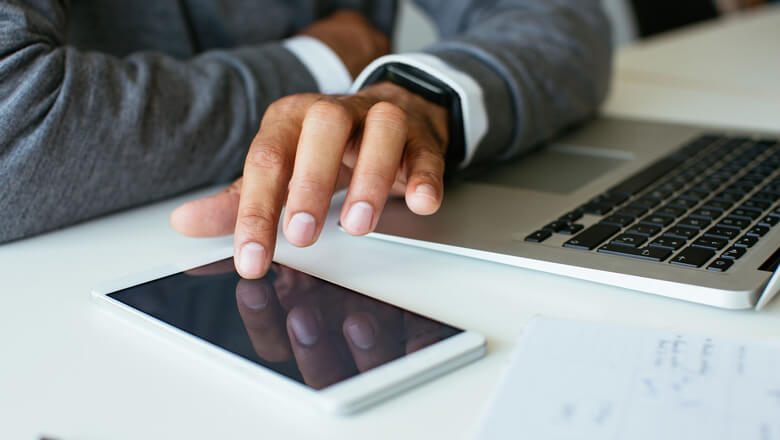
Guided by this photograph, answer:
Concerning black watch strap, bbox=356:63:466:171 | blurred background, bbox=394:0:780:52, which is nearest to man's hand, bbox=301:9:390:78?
black watch strap, bbox=356:63:466:171

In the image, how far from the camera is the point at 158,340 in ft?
1.32

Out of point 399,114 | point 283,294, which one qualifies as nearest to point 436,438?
point 283,294

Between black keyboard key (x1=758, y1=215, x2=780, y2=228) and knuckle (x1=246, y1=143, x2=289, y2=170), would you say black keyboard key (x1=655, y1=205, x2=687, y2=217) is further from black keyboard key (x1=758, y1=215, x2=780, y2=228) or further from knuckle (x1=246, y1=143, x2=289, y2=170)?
knuckle (x1=246, y1=143, x2=289, y2=170)

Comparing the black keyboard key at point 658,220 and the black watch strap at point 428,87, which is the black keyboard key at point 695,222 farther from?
the black watch strap at point 428,87

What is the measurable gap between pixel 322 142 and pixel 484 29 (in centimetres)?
44

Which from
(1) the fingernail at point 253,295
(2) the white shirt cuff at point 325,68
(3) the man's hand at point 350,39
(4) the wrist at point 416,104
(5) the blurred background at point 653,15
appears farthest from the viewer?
A: (5) the blurred background at point 653,15

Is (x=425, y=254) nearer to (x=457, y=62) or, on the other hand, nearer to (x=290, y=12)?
(x=457, y=62)

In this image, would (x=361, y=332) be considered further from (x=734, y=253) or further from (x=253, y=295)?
(x=734, y=253)

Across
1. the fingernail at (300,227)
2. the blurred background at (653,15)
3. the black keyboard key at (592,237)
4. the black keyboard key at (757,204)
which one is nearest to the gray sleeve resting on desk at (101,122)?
the fingernail at (300,227)

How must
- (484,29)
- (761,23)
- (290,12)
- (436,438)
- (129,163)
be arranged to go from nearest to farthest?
1. (436,438)
2. (129,163)
3. (484,29)
4. (290,12)
5. (761,23)

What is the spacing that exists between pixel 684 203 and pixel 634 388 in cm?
Answer: 29

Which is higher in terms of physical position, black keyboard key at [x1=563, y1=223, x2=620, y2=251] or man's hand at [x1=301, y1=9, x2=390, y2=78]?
black keyboard key at [x1=563, y1=223, x2=620, y2=251]

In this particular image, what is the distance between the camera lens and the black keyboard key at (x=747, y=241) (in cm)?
47

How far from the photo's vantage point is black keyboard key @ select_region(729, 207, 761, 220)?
0.53 metres
